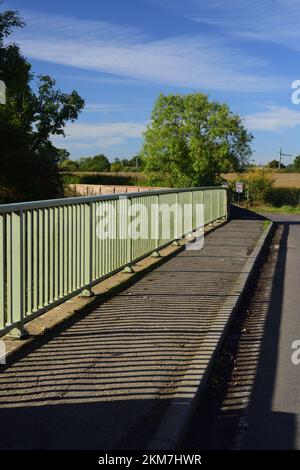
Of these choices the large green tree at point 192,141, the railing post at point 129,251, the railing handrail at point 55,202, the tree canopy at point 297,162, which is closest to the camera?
the railing handrail at point 55,202

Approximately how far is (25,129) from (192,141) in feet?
36.1

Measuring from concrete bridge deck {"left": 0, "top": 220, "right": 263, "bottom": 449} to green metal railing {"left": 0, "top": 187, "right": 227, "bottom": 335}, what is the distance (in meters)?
0.39

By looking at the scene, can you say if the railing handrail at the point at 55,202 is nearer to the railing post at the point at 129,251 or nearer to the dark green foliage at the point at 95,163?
the railing post at the point at 129,251

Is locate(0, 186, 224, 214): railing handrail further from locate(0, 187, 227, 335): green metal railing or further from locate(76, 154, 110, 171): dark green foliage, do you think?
locate(76, 154, 110, 171): dark green foliage

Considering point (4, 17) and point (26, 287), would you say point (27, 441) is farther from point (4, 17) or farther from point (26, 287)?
point (4, 17)

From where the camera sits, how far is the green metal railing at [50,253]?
566cm

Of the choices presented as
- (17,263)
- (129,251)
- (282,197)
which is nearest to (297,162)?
(282,197)

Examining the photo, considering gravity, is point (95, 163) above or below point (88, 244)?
above

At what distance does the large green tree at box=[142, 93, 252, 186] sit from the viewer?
40.9 meters

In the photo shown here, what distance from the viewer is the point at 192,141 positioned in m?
41.7

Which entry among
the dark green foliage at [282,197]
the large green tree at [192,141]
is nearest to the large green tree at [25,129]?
the large green tree at [192,141]

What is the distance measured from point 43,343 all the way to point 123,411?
5.86ft

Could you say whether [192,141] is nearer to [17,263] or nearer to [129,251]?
[129,251]

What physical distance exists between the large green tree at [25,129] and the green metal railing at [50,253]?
10.1 meters
